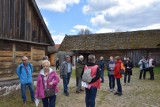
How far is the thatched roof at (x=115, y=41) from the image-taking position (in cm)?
3931

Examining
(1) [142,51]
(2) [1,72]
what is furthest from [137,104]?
(1) [142,51]

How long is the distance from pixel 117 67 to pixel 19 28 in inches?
189

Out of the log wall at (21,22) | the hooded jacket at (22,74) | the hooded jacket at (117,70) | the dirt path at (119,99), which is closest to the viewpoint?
the hooded jacket at (22,74)

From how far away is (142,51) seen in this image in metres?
38.6

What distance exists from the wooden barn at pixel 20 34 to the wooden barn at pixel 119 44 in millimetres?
24193

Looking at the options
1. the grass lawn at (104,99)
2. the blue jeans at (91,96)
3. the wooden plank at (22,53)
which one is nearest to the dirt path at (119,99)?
the grass lawn at (104,99)

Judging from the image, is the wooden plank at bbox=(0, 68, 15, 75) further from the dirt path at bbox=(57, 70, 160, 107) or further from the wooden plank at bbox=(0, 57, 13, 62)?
the dirt path at bbox=(57, 70, 160, 107)

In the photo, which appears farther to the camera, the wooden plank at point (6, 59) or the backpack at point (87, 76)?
the wooden plank at point (6, 59)

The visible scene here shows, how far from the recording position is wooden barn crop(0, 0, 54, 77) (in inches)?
493

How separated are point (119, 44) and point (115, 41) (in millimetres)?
1205

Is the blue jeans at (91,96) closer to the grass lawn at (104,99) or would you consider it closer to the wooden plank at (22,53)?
the grass lawn at (104,99)

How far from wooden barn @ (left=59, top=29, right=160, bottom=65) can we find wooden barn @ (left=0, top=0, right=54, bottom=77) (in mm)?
24193

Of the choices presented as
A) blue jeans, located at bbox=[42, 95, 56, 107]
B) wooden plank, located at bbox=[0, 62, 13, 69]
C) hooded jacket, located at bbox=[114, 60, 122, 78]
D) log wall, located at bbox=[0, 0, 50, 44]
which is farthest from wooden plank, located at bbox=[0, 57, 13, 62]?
blue jeans, located at bbox=[42, 95, 56, 107]

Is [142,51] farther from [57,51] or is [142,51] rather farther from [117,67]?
[117,67]
